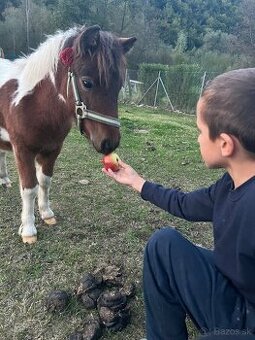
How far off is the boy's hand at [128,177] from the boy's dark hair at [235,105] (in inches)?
31.2

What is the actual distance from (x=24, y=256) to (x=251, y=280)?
210 cm

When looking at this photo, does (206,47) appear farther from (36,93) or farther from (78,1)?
(36,93)

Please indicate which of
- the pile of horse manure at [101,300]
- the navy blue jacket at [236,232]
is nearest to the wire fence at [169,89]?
the pile of horse manure at [101,300]

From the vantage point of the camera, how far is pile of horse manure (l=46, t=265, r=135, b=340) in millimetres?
2256

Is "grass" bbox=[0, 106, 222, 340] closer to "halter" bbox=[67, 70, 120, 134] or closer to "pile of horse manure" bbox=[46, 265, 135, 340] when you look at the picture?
"pile of horse manure" bbox=[46, 265, 135, 340]

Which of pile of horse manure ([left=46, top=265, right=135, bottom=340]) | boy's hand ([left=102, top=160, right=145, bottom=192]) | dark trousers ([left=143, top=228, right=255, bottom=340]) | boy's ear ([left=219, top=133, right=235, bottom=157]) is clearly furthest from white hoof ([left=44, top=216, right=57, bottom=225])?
boy's ear ([left=219, top=133, right=235, bottom=157])

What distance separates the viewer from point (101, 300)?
2350mm

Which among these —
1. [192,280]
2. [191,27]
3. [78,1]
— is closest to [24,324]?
[192,280]

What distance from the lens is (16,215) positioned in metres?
3.76

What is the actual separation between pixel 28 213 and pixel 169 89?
16.4 m

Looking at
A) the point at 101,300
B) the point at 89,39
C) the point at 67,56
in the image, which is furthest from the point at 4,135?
the point at 101,300

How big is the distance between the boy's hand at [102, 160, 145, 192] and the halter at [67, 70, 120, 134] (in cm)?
35

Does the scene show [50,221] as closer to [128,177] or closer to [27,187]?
[27,187]

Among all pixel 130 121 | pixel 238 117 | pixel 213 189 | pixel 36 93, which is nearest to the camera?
pixel 238 117
